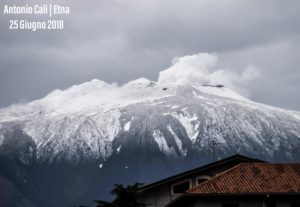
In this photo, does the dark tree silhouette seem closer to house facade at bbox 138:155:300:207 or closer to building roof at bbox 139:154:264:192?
house facade at bbox 138:155:300:207

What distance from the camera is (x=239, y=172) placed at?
2087 inches

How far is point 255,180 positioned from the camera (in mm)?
51656

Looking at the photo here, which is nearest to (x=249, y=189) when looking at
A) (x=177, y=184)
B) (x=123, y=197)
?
(x=123, y=197)

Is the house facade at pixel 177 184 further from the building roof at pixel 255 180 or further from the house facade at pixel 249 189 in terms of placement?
the building roof at pixel 255 180

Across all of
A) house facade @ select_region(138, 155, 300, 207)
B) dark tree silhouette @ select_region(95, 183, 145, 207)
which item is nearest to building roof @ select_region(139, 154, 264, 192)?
house facade @ select_region(138, 155, 300, 207)

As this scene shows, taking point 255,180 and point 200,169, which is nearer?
point 255,180

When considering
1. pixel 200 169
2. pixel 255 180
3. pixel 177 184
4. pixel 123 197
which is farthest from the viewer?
pixel 177 184

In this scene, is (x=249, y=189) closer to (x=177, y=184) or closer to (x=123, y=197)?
(x=123, y=197)

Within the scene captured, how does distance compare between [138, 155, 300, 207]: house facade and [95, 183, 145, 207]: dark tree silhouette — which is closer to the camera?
[95, 183, 145, 207]: dark tree silhouette

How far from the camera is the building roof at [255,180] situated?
49.9m

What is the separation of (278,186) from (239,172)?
336 centimetres

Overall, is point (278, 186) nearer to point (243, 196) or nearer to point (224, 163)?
point (243, 196)

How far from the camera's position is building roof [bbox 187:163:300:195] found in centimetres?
4988

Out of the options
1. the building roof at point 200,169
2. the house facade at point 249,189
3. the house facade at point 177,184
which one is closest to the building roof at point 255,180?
the house facade at point 249,189
